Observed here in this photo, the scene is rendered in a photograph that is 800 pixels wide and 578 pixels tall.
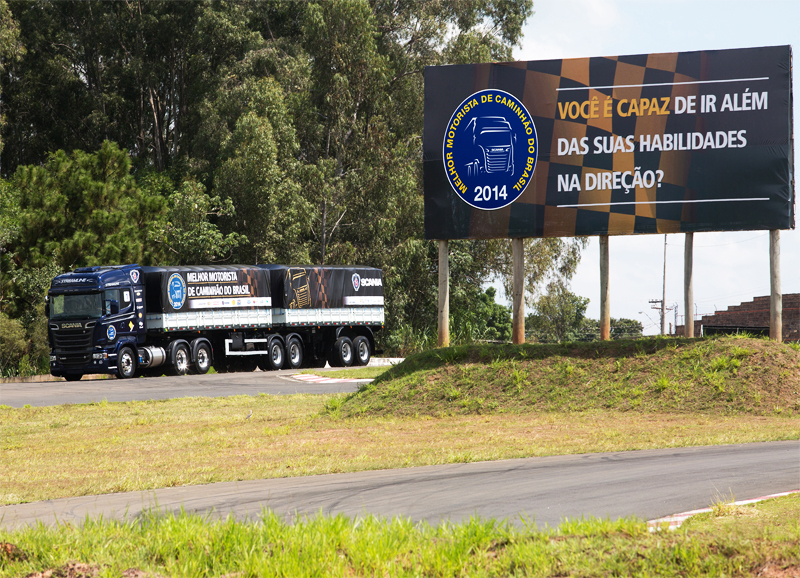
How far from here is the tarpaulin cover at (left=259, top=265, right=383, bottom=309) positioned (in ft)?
117

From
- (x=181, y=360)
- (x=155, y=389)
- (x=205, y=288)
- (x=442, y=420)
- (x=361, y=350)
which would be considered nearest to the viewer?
(x=442, y=420)

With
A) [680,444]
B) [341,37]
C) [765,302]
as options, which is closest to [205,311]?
[341,37]

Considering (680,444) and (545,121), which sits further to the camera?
(545,121)

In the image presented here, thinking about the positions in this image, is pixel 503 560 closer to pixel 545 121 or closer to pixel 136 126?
pixel 545 121

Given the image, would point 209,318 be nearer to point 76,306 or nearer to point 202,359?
point 202,359

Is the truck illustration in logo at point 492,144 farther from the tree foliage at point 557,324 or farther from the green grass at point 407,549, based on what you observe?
the tree foliage at point 557,324

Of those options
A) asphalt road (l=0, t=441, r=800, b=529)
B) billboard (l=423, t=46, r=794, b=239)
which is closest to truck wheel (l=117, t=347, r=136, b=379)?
billboard (l=423, t=46, r=794, b=239)

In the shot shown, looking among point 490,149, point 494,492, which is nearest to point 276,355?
point 490,149

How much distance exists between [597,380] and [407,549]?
11499mm

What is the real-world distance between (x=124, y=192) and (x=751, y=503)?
125 ft

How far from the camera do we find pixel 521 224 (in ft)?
63.0

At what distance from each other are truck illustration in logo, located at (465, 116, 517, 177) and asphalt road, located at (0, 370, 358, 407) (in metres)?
8.33

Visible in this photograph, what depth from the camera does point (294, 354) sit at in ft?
119

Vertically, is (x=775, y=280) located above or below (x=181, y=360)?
above
